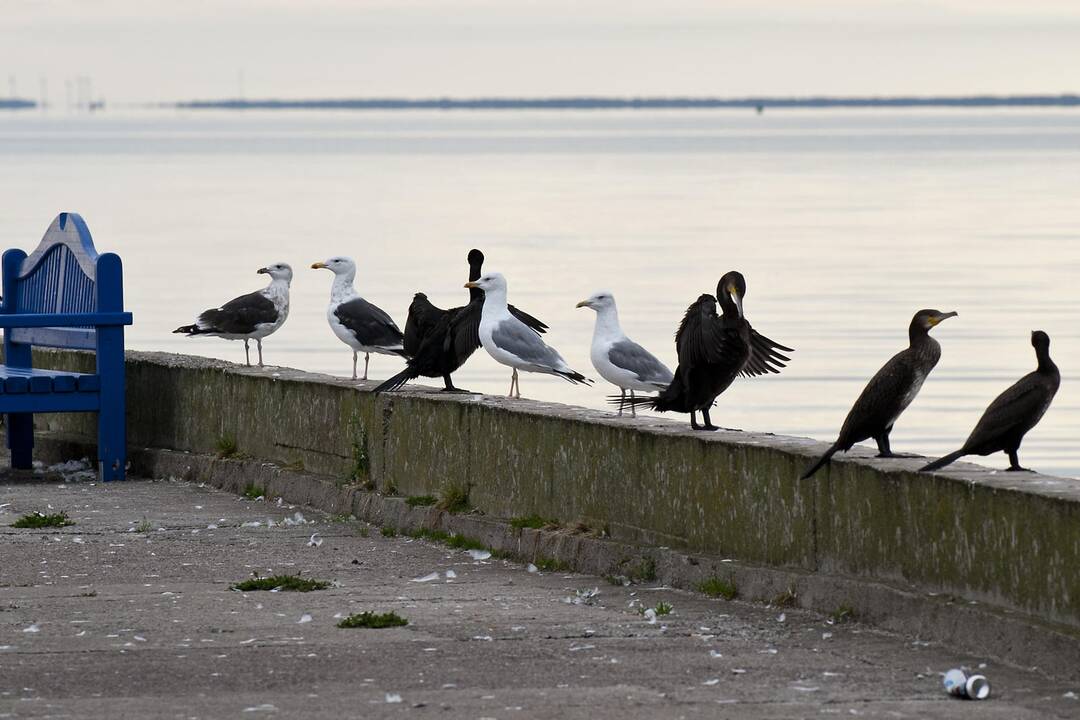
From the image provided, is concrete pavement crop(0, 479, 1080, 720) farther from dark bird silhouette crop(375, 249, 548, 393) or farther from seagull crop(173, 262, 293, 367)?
seagull crop(173, 262, 293, 367)

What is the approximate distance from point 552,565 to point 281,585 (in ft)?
4.64

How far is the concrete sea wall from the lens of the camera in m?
7.51

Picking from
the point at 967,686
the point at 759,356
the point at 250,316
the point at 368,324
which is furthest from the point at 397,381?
the point at 967,686

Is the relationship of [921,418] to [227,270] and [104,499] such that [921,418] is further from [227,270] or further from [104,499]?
[227,270]

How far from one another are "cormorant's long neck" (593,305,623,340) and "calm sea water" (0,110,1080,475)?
33.0ft

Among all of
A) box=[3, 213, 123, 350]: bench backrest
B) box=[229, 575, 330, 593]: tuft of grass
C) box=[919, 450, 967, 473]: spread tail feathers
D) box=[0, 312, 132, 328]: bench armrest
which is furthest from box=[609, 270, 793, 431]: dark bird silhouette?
box=[3, 213, 123, 350]: bench backrest

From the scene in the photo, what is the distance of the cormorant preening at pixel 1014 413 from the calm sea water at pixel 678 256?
1242 centimetres

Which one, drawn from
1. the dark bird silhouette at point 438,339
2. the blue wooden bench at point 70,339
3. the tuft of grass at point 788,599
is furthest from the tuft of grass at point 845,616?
the blue wooden bench at point 70,339

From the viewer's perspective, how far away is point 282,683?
7.11m

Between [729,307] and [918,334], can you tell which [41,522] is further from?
[918,334]

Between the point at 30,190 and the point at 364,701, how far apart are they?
9629 centimetres

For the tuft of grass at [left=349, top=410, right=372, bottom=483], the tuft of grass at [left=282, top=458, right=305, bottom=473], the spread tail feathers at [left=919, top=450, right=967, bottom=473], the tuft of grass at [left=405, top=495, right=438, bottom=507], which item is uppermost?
the spread tail feathers at [left=919, top=450, right=967, bottom=473]

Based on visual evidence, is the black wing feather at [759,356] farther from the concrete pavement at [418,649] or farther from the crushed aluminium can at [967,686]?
the crushed aluminium can at [967,686]

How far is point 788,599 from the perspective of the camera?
847 centimetres
